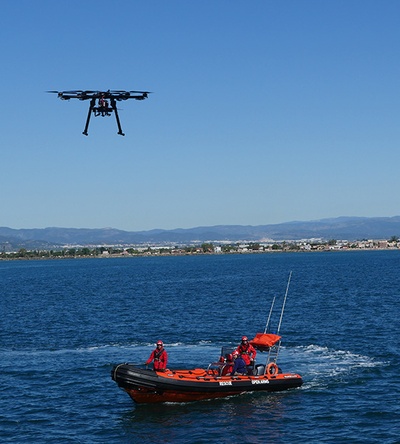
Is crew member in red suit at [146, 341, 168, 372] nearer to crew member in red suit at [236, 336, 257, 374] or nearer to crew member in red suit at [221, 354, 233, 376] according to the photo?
crew member in red suit at [221, 354, 233, 376]

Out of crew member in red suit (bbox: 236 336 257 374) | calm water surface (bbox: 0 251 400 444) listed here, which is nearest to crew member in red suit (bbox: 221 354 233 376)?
crew member in red suit (bbox: 236 336 257 374)

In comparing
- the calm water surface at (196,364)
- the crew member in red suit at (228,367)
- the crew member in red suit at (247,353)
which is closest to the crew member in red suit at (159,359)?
the calm water surface at (196,364)

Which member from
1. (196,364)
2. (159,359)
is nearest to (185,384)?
(159,359)

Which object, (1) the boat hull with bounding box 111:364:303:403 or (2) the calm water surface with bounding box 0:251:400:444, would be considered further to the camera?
(1) the boat hull with bounding box 111:364:303:403

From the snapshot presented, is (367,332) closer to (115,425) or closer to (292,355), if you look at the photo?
(292,355)

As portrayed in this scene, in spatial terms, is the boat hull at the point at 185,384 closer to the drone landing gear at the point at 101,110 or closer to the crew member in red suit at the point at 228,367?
the crew member in red suit at the point at 228,367

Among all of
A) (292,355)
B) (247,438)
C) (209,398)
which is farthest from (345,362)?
(247,438)

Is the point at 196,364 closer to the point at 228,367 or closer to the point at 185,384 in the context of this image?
the point at 228,367
